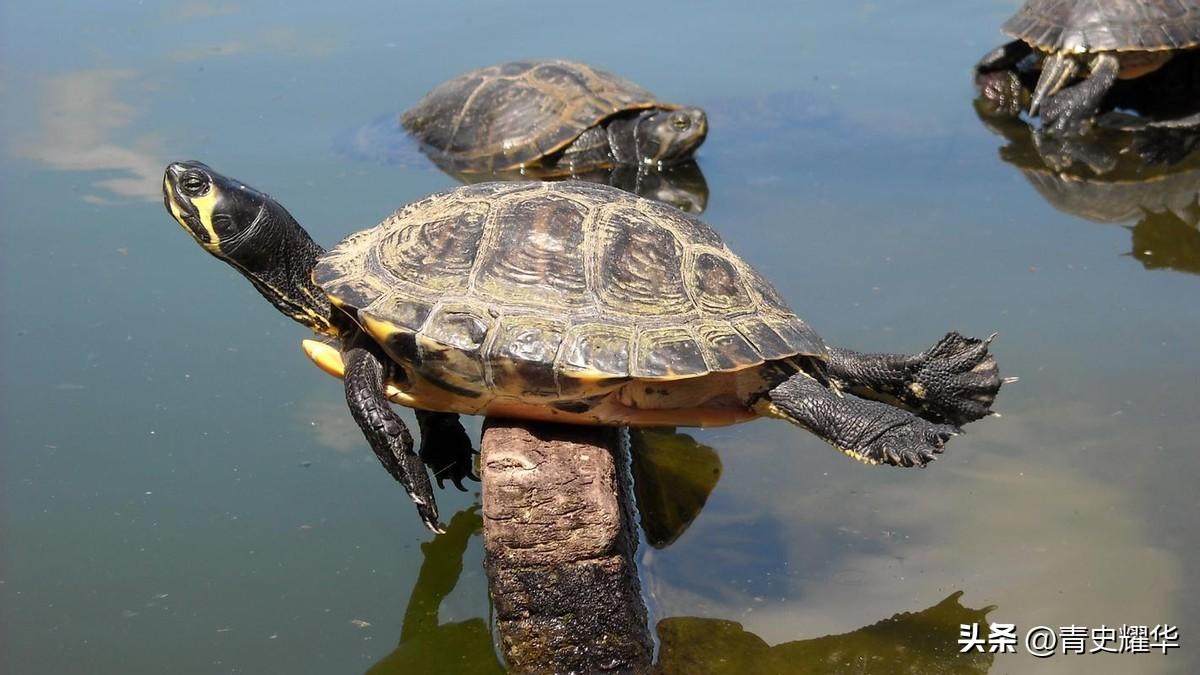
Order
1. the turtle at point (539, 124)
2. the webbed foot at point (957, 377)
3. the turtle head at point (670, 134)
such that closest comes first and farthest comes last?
1. the webbed foot at point (957, 377)
2. the turtle head at point (670, 134)
3. the turtle at point (539, 124)

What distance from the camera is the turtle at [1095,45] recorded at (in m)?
9.84

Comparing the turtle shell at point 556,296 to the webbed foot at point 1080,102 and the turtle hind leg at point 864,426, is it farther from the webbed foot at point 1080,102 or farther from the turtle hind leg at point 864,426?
the webbed foot at point 1080,102

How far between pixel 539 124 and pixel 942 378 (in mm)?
5579

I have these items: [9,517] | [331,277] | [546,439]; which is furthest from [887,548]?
[9,517]

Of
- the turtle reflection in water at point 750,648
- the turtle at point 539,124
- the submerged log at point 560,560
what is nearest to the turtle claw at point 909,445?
the turtle reflection in water at point 750,648

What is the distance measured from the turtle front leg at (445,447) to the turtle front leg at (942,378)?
1.77 m

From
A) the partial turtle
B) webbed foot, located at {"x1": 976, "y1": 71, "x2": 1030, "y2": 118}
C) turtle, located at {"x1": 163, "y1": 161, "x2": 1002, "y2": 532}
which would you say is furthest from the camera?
webbed foot, located at {"x1": 976, "y1": 71, "x2": 1030, "y2": 118}

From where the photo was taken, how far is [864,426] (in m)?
4.60

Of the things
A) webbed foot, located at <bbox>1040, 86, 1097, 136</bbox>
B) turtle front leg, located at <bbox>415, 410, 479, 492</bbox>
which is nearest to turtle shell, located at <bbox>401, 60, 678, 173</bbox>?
webbed foot, located at <bbox>1040, 86, 1097, 136</bbox>

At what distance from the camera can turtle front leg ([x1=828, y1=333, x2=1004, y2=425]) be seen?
16.0ft

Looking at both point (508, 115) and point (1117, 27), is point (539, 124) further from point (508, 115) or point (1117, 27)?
point (1117, 27)

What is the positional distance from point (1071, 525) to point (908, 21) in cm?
756

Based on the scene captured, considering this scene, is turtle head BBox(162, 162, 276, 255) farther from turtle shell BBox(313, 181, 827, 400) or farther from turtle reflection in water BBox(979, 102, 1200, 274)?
turtle reflection in water BBox(979, 102, 1200, 274)

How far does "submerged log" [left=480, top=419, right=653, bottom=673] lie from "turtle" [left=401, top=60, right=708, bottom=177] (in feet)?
17.9
